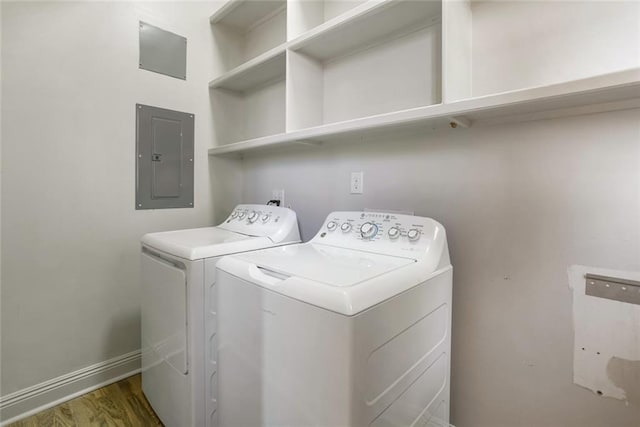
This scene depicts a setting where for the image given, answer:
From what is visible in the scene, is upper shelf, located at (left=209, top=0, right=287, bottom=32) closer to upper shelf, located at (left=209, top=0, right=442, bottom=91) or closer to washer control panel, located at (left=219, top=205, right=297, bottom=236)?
upper shelf, located at (left=209, top=0, right=442, bottom=91)

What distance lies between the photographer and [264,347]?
0.87 meters

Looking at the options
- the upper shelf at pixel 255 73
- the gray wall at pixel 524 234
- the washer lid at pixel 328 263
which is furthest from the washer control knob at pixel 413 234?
the upper shelf at pixel 255 73

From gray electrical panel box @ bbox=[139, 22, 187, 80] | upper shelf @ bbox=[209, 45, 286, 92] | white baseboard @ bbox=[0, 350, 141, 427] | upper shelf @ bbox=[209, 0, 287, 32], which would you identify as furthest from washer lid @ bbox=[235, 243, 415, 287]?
upper shelf @ bbox=[209, 0, 287, 32]

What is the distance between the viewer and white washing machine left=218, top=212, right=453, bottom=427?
0.71m

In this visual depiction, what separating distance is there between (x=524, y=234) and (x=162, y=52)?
2.22 metres

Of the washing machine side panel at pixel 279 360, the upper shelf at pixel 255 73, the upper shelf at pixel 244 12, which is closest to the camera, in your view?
the washing machine side panel at pixel 279 360

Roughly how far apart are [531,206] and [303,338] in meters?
0.94

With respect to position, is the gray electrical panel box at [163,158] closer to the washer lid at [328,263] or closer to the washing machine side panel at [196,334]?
the washing machine side panel at [196,334]

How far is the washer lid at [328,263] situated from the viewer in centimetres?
84

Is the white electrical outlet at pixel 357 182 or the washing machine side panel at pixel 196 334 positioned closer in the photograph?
the washing machine side panel at pixel 196 334

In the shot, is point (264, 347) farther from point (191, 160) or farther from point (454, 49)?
point (191, 160)

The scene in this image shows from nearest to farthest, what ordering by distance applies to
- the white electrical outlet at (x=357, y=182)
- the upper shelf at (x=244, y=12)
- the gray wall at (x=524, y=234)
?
the gray wall at (x=524, y=234) → the white electrical outlet at (x=357, y=182) → the upper shelf at (x=244, y=12)

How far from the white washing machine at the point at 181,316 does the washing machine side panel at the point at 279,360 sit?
0.14 metres

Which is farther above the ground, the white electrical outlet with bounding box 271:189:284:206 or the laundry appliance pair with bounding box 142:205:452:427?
the white electrical outlet with bounding box 271:189:284:206
